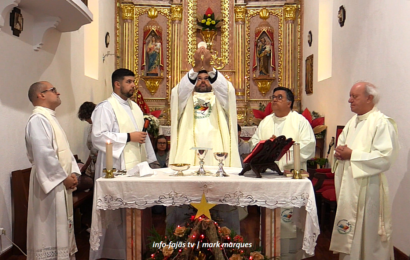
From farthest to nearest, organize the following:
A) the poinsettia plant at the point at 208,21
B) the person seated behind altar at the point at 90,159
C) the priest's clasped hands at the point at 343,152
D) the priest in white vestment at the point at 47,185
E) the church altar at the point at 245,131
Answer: the poinsettia plant at the point at 208,21, the church altar at the point at 245,131, the person seated behind altar at the point at 90,159, the priest's clasped hands at the point at 343,152, the priest in white vestment at the point at 47,185

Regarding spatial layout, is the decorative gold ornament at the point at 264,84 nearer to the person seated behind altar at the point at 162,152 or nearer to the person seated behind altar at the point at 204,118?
the person seated behind altar at the point at 162,152

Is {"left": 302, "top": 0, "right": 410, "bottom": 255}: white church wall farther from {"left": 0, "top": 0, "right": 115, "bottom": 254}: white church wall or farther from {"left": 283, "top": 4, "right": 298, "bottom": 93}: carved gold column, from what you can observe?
{"left": 0, "top": 0, "right": 115, "bottom": 254}: white church wall

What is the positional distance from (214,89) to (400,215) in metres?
2.40

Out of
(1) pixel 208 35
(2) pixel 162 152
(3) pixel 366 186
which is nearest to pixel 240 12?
(1) pixel 208 35

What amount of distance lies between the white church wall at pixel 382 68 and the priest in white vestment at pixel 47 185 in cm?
338

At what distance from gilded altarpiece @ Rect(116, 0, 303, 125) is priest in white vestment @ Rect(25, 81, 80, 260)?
19.7ft

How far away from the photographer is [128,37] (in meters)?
9.62

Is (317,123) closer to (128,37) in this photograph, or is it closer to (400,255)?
(400,255)

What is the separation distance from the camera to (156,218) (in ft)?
19.5

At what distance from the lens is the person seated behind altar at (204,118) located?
4207 millimetres

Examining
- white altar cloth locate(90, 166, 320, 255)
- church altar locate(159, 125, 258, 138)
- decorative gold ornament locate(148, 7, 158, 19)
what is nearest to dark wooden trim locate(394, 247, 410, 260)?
white altar cloth locate(90, 166, 320, 255)

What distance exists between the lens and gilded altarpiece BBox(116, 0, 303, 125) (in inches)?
377

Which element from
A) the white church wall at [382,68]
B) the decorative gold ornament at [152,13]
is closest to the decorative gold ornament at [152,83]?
the decorative gold ornament at [152,13]

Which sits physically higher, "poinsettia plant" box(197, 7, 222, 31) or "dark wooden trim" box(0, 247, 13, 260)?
"poinsettia plant" box(197, 7, 222, 31)
